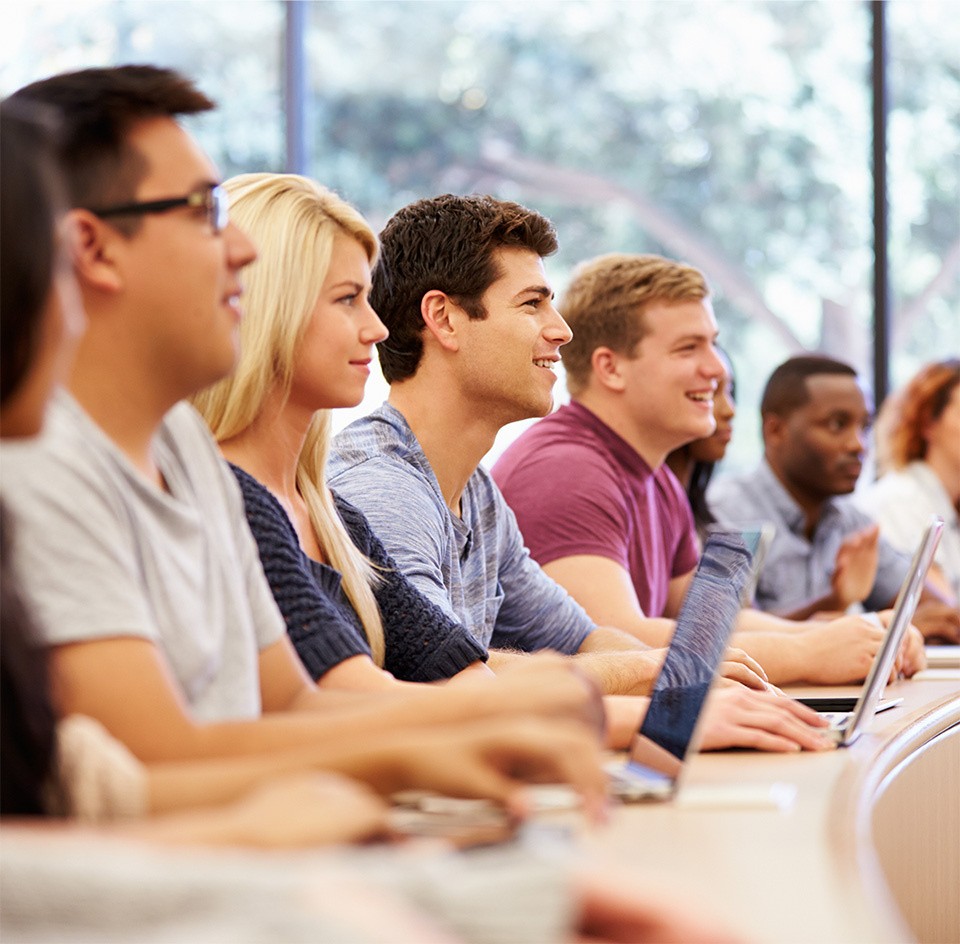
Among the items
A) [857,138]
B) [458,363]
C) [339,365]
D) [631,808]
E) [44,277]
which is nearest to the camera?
[44,277]

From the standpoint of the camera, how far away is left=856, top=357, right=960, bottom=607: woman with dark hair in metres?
4.12

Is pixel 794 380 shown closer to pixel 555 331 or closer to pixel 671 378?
pixel 671 378

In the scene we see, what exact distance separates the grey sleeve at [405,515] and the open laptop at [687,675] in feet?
2.03

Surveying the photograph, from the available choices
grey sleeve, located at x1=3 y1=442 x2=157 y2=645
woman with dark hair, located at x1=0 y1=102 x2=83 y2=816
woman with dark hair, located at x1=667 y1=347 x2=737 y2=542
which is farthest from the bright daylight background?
woman with dark hair, located at x1=0 y1=102 x2=83 y2=816

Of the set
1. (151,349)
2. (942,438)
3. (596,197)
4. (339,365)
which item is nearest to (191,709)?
(151,349)

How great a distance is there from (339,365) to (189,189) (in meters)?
0.58

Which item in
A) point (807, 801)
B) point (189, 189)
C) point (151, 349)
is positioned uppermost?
point (189, 189)

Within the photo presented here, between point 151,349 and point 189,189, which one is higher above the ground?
point 189,189

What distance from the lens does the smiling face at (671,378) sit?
3111 mm

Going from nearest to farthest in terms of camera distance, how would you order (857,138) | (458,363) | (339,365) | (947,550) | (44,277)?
(44,277), (339,365), (458,363), (947,550), (857,138)

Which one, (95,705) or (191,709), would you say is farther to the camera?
(191,709)

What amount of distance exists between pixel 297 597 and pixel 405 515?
55 cm

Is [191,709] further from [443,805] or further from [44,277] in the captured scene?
[44,277]

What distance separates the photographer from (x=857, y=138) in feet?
16.5
